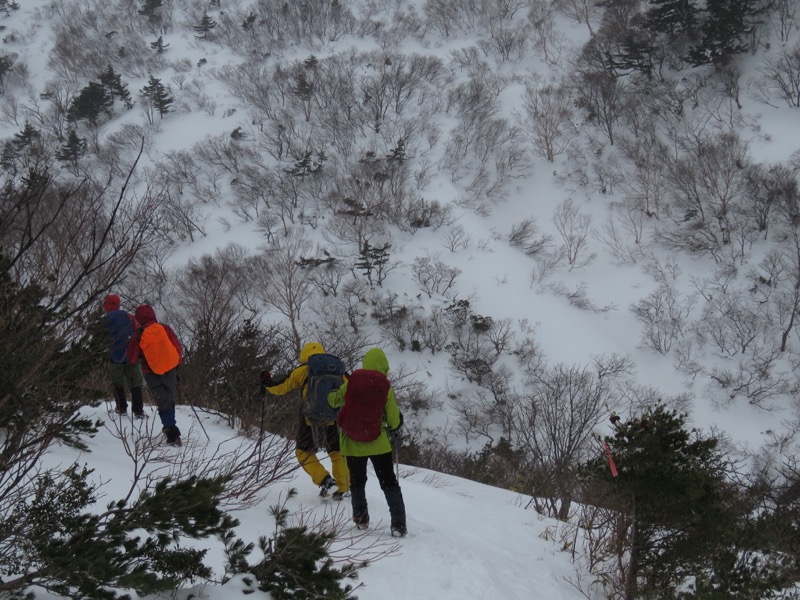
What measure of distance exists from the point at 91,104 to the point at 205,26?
11.6 metres

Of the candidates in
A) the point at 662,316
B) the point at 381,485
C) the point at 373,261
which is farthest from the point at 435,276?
the point at 381,485

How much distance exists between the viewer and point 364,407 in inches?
150

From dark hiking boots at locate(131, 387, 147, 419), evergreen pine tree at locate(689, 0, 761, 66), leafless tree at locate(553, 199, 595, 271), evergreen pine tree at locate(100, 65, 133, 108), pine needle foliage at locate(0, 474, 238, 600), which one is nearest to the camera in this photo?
pine needle foliage at locate(0, 474, 238, 600)

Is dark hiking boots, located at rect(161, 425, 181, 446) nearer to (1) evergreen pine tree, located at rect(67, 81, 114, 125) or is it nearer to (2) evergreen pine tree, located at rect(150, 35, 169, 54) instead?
(1) evergreen pine tree, located at rect(67, 81, 114, 125)

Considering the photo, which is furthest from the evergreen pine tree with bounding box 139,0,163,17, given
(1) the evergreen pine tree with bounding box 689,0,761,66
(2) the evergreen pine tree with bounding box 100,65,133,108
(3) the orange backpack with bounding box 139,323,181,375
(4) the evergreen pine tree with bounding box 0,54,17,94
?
(3) the orange backpack with bounding box 139,323,181,375

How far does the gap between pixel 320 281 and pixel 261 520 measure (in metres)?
22.4

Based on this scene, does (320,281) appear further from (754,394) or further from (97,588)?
(97,588)

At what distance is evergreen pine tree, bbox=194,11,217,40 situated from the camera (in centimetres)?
4184

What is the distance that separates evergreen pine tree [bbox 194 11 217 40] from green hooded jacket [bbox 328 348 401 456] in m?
46.5

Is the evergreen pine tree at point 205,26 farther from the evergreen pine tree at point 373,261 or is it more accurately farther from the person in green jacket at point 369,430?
the person in green jacket at point 369,430

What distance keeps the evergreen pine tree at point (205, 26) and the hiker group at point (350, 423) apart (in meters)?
46.2

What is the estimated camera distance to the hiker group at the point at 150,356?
16.3 ft

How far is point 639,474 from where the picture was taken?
3.84 meters

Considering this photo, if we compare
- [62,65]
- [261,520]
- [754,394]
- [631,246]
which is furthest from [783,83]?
[62,65]
